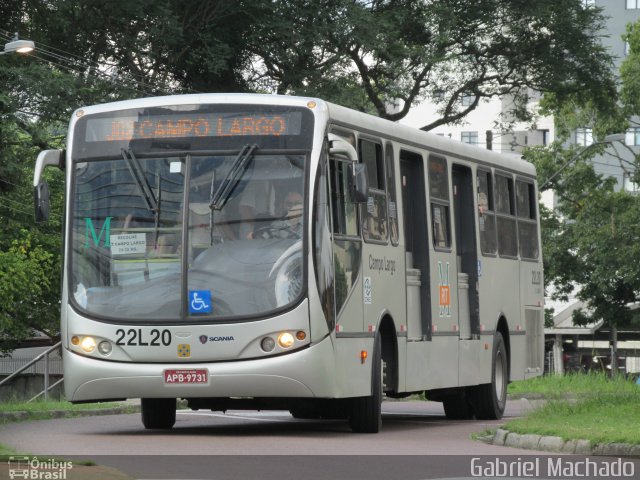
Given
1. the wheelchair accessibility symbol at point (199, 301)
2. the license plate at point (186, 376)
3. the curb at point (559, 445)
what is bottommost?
the curb at point (559, 445)

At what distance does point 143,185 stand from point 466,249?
583 centimetres

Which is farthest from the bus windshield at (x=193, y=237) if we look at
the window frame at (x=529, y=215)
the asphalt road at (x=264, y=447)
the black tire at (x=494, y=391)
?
the window frame at (x=529, y=215)

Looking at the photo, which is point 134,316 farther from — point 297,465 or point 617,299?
point 617,299

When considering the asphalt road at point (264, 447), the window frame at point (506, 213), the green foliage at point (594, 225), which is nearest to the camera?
the asphalt road at point (264, 447)

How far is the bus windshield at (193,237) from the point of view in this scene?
15.9 m

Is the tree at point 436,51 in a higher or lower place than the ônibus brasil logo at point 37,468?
higher

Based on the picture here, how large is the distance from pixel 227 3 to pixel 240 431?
18326 millimetres

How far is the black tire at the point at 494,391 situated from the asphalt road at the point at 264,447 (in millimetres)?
604

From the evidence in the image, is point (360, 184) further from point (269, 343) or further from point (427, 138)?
point (427, 138)

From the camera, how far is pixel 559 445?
48.1 feet

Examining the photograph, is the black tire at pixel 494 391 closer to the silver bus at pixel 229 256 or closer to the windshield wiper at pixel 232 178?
the silver bus at pixel 229 256

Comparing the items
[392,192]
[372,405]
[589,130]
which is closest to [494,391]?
[392,192]

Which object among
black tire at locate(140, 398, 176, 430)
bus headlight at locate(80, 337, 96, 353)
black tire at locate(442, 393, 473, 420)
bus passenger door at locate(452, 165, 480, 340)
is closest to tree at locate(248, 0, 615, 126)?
black tire at locate(442, 393, 473, 420)

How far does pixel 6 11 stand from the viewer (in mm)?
35438
